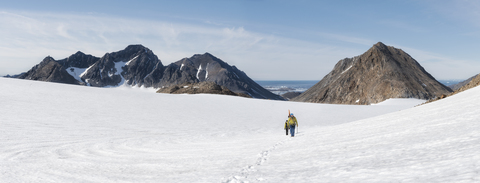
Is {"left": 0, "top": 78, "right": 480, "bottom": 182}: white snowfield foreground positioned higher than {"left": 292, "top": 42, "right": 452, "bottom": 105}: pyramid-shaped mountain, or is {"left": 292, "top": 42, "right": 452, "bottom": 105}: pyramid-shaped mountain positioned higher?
{"left": 292, "top": 42, "right": 452, "bottom": 105}: pyramid-shaped mountain

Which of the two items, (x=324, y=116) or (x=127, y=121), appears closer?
(x=127, y=121)

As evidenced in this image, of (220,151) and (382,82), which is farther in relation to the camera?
(382,82)

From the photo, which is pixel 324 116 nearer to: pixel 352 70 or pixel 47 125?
pixel 47 125

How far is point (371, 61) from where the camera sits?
109938 mm

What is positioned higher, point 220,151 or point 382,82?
point 382,82

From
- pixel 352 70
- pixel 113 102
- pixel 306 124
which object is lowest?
pixel 306 124

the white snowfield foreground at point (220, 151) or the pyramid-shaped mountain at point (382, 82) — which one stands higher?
the pyramid-shaped mountain at point (382, 82)

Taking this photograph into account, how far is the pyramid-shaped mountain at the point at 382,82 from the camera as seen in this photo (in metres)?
84.5

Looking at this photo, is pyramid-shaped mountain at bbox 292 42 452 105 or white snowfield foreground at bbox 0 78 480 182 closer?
white snowfield foreground at bbox 0 78 480 182

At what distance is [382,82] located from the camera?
91.8m

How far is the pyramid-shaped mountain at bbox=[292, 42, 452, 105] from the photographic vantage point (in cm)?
8450

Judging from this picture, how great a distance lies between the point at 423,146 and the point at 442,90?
346ft

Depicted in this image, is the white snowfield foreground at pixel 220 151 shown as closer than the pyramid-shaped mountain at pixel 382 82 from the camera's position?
Yes

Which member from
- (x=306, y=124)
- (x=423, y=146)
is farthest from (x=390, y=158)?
(x=306, y=124)
